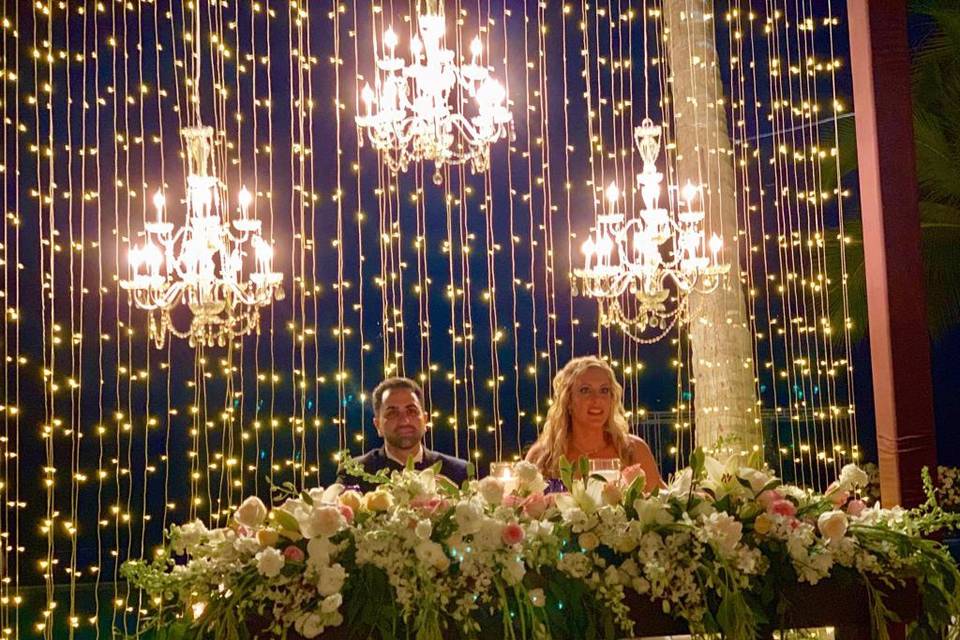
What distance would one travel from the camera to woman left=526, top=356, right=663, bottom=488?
3.84 metres

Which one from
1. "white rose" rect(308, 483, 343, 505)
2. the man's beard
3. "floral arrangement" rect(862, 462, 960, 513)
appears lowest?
"floral arrangement" rect(862, 462, 960, 513)

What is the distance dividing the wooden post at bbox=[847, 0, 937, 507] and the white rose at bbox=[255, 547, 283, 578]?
184 centimetres

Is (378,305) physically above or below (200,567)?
above

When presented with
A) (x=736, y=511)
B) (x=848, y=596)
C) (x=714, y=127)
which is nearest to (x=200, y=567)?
(x=736, y=511)

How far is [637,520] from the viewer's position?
231cm

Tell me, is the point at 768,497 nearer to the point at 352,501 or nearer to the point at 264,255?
the point at 352,501

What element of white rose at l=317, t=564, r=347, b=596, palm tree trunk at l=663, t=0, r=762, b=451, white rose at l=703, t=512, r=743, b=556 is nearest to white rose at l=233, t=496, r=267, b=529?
white rose at l=317, t=564, r=347, b=596

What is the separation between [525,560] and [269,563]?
Answer: 52 cm

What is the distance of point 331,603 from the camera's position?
207 centimetres

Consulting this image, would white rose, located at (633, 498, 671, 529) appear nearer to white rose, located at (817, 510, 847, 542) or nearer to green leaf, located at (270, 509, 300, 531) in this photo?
white rose, located at (817, 510, 847, 542)

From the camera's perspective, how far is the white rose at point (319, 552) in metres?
2.13

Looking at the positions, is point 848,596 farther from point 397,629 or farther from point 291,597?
point 291,597

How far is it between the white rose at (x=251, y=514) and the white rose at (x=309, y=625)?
0.23 m

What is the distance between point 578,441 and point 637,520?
5.16 feet
